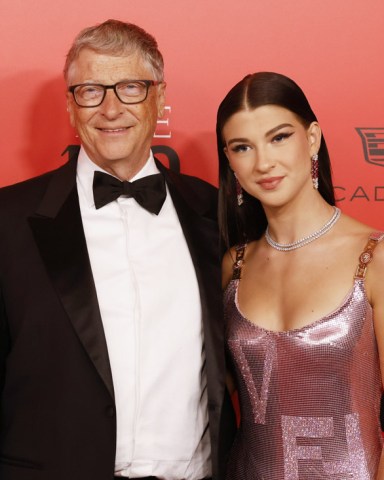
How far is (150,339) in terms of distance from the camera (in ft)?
6.43

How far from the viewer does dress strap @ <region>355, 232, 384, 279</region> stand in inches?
77.1

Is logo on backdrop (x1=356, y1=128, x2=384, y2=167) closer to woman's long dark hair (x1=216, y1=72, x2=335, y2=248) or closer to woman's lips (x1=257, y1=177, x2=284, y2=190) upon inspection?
woman's long dark hair (x1=216, y1=72, x2=335, y2=248)

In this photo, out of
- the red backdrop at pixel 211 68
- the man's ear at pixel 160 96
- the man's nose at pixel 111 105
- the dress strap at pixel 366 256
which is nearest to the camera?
the dress strap at pixel 366 256

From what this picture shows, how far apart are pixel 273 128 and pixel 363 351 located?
0.60m

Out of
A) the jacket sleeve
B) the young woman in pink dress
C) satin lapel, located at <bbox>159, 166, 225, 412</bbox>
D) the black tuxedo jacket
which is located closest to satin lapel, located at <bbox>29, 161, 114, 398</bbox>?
the black tuxedo jacket

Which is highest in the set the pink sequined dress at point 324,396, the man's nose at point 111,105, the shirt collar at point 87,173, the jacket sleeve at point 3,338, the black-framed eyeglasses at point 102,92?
the black-framed eyeglasses at point 102,92

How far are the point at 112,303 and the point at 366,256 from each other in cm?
63

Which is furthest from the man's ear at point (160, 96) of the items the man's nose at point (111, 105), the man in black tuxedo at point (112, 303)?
the man's nose at point (111, 105)

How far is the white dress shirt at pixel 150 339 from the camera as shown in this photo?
1.94m

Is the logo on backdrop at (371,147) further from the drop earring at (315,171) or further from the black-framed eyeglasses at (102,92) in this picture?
the black-framed eyeglasses at (102,92)

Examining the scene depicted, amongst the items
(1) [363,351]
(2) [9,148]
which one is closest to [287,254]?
(1) [363,351]

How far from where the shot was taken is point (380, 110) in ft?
8.32

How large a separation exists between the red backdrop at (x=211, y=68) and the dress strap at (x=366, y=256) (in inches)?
22.1

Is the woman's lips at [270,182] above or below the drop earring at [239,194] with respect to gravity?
above
